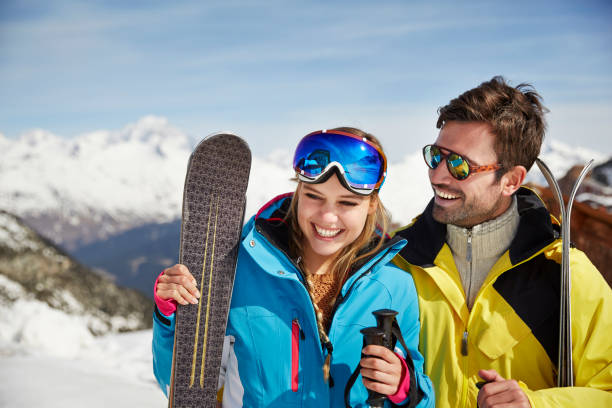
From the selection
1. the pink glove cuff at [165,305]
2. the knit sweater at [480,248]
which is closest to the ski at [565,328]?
the knit sweater at [480,248]

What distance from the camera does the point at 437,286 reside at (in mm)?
2701

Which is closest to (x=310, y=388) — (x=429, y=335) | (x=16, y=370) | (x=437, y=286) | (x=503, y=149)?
(x=429, y=335)

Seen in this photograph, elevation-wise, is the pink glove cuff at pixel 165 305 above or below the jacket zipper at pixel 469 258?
below

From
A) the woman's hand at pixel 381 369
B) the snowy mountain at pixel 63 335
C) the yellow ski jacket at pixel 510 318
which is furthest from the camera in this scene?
the snowy mountain at pixel 63 335

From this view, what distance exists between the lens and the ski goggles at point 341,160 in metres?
2.54

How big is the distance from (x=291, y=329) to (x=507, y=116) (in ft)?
5.62

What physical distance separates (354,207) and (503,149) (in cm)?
98

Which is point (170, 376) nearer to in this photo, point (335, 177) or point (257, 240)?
point (257, 240)

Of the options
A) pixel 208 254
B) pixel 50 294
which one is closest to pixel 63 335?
pixel 50 294

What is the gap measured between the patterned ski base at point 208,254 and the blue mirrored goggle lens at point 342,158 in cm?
43

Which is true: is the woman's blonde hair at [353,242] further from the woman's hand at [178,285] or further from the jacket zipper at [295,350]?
the woman's hand at [178,285]

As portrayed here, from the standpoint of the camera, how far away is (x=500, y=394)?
2.15 metres

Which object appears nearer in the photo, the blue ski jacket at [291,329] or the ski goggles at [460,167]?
the blue ski jacket at [291,329]

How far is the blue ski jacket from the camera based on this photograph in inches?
92.4
